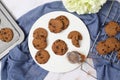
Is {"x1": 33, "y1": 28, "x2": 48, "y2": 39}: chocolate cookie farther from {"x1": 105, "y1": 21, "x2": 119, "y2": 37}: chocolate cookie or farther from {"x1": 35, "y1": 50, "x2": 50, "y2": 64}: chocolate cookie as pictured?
{"x1": 105, "y1": 21, "x2": 119, "y2": 37}: chocolate cookie

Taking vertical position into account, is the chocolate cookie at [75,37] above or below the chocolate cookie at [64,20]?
below

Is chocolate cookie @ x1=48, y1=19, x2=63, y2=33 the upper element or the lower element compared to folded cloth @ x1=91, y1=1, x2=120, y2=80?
upper

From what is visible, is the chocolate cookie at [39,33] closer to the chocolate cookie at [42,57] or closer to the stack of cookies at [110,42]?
the chocolate cookie at [42,57]

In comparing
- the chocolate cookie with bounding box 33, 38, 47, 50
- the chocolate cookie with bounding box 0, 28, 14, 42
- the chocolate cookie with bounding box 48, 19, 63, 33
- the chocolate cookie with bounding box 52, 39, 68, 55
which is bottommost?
the chocolate cookie with bounding box 52, 39, 68, 55

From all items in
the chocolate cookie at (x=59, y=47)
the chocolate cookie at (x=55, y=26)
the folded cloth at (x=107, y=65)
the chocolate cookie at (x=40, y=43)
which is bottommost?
the folded cloth at (x=107, y=65)

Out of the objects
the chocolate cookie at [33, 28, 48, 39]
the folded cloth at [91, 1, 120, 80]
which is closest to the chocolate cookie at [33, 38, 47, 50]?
the chocolate cookie at [33, 28, 48, 39]

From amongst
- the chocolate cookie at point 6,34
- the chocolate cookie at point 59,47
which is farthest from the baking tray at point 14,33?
the chocolate cookie at point 59,47
